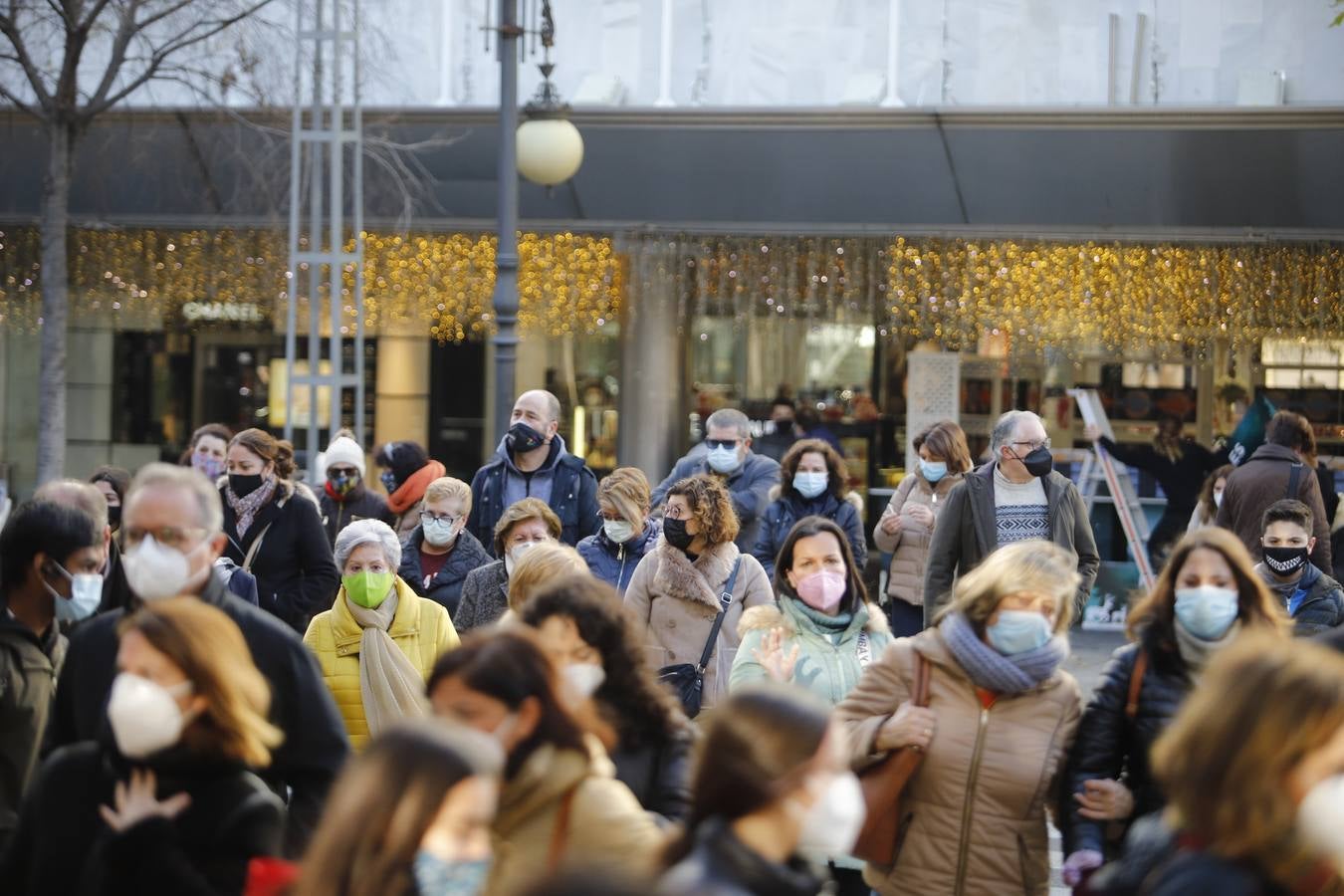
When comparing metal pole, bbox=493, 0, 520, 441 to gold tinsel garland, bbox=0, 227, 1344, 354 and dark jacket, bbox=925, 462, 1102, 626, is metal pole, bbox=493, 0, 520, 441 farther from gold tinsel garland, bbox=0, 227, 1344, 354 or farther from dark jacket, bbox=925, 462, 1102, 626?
gold tinsel garland, bbox=0, 227, 1344, 354

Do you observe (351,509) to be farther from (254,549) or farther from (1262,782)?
(1262,782)

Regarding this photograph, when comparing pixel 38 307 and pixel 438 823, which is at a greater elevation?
pixel 38 307

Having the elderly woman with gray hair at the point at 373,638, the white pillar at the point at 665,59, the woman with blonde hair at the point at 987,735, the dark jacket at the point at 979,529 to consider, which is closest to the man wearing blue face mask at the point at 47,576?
the elderly woman with gray hair at the point at 373,638

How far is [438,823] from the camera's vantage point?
301cm

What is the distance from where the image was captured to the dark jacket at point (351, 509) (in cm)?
1061

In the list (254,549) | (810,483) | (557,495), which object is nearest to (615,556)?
(557,495)

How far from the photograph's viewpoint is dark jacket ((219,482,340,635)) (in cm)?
837

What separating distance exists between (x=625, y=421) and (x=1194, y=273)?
17.8 feet

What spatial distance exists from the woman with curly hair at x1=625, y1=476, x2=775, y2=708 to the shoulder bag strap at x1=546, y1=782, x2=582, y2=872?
3.60 meters

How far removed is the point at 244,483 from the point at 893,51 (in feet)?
28.1

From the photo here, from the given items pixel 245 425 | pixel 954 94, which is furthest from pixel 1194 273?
pixel 245 425

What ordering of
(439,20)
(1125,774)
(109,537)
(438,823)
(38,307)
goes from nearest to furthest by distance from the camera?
(438,823) < (1125,774) < (109,537) < (439,20) < (38,307)

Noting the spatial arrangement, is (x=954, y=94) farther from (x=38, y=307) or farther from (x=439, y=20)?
(x=38, y=307)

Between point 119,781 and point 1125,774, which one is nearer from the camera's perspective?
point 119,781
